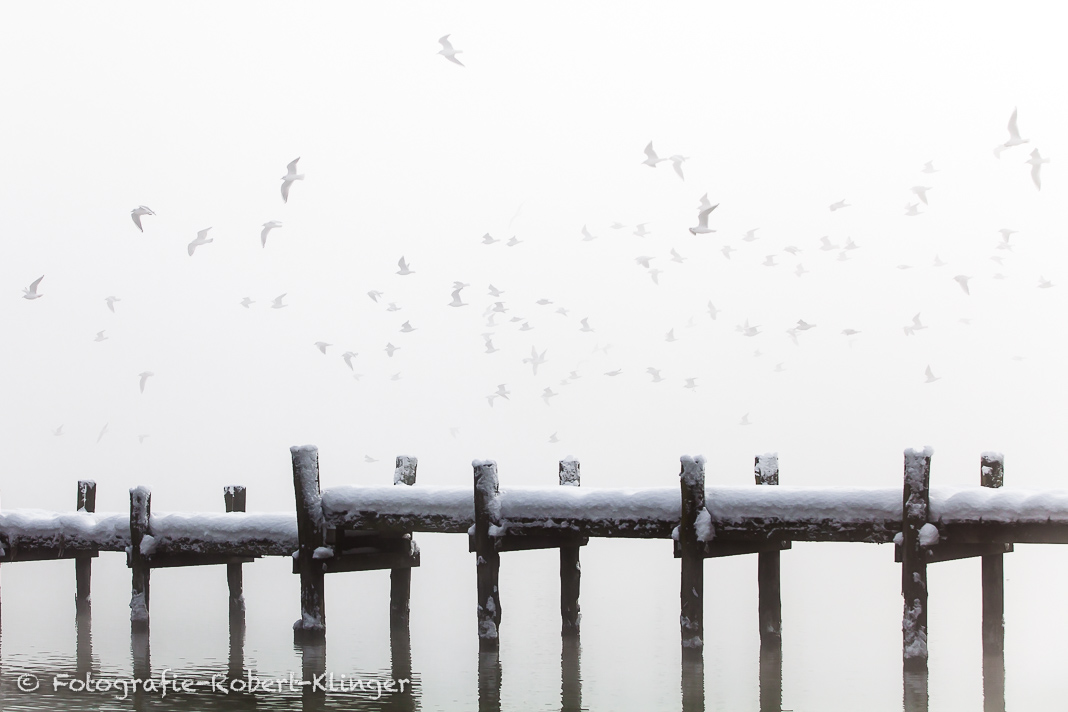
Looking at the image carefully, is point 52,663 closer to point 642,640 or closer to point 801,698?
point 642,640

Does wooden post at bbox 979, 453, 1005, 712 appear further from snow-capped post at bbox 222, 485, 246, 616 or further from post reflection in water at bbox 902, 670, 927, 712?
snow-capped post at bbox 222, 485, 246, 616

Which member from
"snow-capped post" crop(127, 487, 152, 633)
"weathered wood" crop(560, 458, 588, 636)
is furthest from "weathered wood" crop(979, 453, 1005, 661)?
"snow-capped post" crop(127, 487, 152, 633)

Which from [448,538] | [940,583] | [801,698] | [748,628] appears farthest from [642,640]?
[448,538]

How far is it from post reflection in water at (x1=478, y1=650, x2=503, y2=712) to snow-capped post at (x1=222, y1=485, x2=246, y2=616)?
4.95 m

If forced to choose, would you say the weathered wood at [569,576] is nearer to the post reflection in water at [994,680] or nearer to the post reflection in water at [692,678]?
the post reflection in water at [692,678]

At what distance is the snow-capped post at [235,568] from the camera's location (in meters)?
19.2

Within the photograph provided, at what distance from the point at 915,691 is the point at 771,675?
2.14 metres

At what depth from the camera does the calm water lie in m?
14.2

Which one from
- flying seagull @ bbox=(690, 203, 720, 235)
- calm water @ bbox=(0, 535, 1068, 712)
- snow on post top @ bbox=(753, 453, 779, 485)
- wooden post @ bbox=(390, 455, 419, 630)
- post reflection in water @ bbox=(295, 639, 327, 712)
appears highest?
flying seagull @ bbox=(690, 203, 720, 235)

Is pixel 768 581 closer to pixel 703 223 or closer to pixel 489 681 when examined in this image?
pixel 489 681

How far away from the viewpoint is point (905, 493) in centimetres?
1315

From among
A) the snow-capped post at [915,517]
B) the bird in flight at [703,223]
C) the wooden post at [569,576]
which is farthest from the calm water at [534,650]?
the bird in flight at [703,223]

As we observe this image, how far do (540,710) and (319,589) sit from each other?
3951 millimetres

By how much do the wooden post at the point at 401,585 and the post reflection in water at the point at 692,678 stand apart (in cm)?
496
